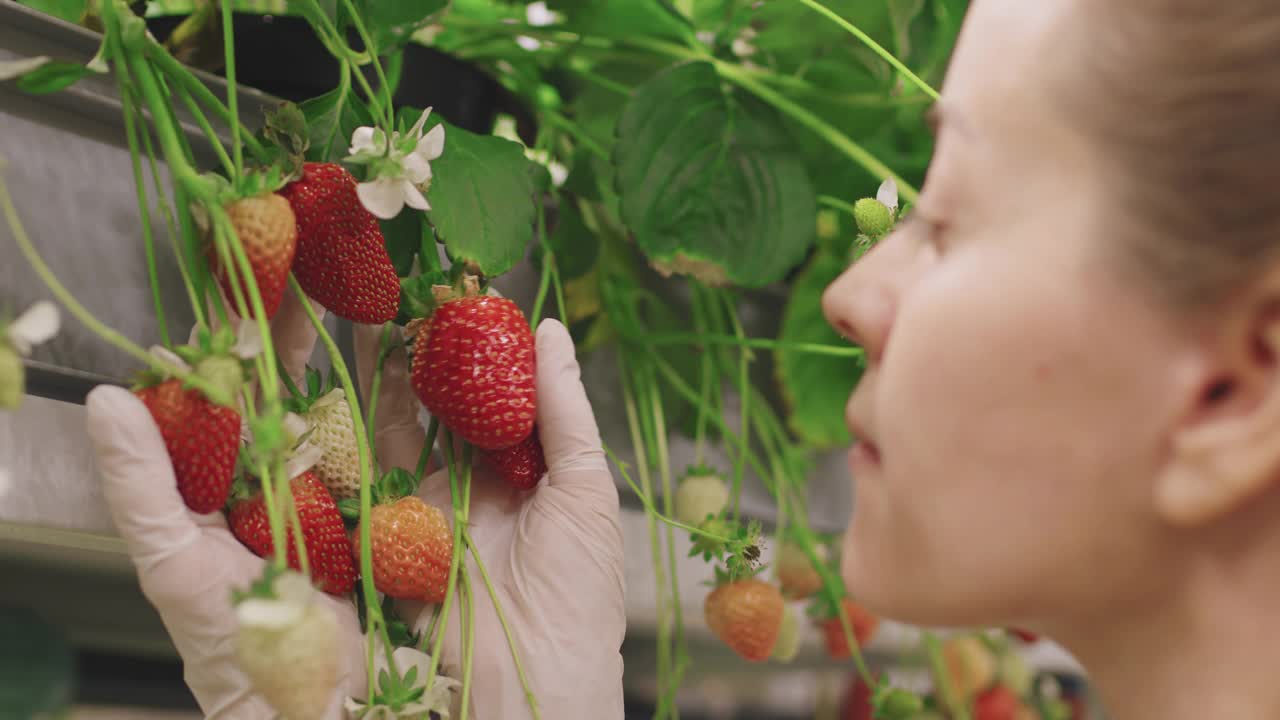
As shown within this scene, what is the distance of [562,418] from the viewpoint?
23.8 inches

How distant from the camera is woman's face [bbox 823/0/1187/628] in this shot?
370 millimetres

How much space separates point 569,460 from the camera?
608 mm

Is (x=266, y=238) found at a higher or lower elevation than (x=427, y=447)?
higher

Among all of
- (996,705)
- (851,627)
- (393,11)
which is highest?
(393,11)

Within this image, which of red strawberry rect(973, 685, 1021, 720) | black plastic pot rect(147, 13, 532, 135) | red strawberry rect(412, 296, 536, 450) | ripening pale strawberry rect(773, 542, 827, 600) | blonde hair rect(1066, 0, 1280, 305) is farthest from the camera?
red strawberry rect(973, 685, 1021, 720)

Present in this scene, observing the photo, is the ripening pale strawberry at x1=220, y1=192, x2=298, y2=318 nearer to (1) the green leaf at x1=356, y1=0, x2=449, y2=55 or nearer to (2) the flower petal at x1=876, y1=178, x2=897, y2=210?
(1) the green leaf at x1=356, y1=0, x2=449, y2=55

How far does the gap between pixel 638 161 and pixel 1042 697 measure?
1.13 m

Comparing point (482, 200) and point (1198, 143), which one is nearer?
point (1198, 143)

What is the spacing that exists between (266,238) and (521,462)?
0.68 ft

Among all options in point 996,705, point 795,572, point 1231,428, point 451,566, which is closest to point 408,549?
point 451,566

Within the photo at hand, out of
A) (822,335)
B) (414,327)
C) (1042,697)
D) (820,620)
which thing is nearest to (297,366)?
(414,327)

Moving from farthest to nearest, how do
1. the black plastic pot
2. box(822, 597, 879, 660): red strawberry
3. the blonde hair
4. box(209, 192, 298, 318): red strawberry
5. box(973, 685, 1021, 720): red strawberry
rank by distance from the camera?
box(973, 685, 1021, 720): red strawberry < box(822, 597, 879, 660): red strawberry < the black plastic pot < box(209, 192, 298, 318): red strawberry < the blonde hair

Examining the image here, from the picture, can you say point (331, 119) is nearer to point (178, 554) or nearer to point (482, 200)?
point (482, 200)

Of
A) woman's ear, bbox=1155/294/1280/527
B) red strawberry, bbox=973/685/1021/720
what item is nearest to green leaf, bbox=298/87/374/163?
woman's ear, bbox=1155/294/1280/527
